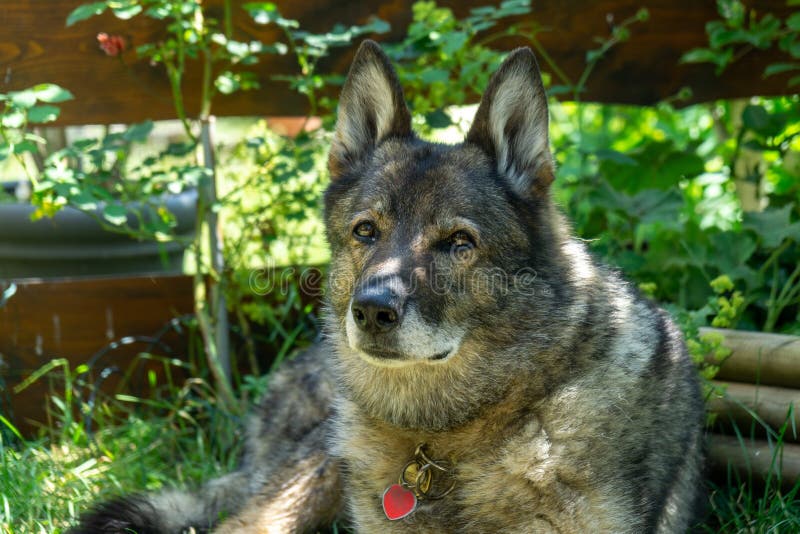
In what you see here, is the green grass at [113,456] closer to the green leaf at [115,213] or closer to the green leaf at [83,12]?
the green leaf at [115,213]

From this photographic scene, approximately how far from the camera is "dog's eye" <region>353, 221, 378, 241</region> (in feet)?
10.2

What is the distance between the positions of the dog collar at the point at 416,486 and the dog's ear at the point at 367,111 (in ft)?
3.81

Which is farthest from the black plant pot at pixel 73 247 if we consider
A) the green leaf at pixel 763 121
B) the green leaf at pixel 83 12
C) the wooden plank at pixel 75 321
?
the green leaf at pixel 763 121

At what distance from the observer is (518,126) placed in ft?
10.4

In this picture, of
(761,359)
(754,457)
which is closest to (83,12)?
(761,359)

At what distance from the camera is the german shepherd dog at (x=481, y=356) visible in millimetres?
2846

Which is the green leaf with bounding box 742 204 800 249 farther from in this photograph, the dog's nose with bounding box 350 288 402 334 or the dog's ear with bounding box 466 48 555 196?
the dog's nose with bounding box 350 288 402 334

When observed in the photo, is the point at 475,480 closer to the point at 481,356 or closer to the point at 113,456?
the point at 481,356

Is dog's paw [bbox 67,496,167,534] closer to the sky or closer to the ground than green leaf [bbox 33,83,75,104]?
closer to the ground

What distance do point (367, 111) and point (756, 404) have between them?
6.59 feet

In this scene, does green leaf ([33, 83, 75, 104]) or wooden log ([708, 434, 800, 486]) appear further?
green leaf ([33, 83, 75, 104])

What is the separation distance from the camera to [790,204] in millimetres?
4797

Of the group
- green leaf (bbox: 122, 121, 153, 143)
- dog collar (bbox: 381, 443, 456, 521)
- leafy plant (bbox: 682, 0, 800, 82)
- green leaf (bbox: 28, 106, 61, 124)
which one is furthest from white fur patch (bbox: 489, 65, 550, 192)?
leafy plant (bbox: 682, 0, 800, 82)

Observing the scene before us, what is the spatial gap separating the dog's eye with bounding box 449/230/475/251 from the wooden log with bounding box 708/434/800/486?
1.53 metres
